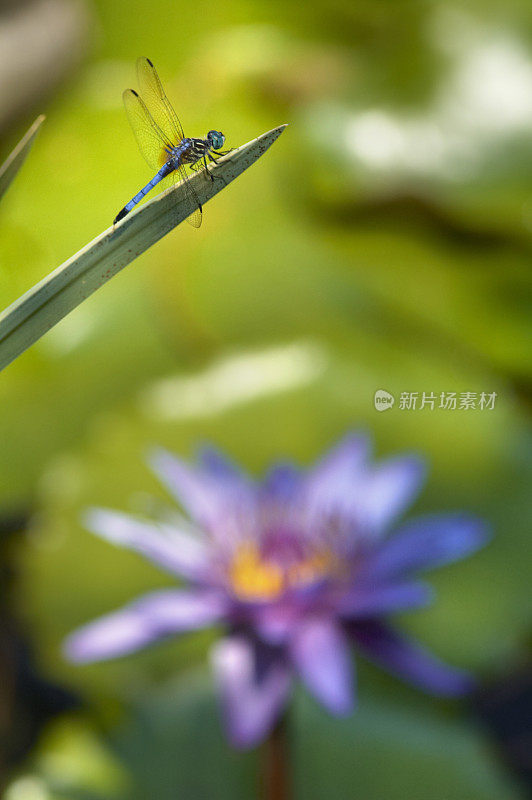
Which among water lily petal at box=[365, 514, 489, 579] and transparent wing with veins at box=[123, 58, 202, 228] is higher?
water lily petal at box=[365, 514, 489, 579]

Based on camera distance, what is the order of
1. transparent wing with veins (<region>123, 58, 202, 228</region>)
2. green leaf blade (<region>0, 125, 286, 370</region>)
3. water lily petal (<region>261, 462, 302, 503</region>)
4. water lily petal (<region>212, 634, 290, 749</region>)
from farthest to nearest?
water lily petal (<region>261, 462, 302, 503</region>)
water lily petal (<region>212, 634, 290, 749</region>)
transparent wing with veins (<region>123, 58, 202, 228</region>)
green leaf blade (<region>0, 125, 286, 370</region>)

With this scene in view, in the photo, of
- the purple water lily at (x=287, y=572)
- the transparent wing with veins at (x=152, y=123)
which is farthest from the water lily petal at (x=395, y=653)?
the transparent wing with veins at (x=152, y=123)

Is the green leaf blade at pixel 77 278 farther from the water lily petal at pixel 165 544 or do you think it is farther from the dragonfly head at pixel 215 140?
the water lily petal at pixel 165 544

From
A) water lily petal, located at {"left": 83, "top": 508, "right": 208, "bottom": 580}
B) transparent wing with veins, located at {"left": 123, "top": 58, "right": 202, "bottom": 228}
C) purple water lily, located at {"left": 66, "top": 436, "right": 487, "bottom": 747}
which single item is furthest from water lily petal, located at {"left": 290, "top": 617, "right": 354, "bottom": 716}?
transparent wing with veins, located at {"left": 123, "top": 58, "right": 202, "bottom": 228}

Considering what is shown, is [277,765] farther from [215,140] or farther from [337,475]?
[215,140]

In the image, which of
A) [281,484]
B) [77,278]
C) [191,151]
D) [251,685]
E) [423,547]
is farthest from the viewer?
[281,484]

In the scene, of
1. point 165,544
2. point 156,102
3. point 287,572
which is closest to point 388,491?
point 287,572

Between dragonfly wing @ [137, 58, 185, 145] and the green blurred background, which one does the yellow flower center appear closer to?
the green blurred background
